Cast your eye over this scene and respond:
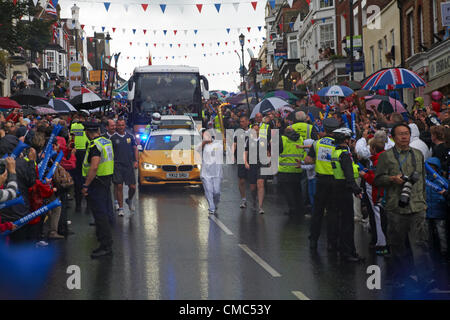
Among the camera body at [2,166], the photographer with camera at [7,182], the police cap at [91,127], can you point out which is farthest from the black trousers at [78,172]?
the camera body at [2,166]

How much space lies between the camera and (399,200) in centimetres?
780

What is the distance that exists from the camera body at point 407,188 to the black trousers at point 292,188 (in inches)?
256

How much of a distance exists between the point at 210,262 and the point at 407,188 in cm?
306

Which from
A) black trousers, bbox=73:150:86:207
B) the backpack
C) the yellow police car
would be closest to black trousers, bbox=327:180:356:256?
the backpack

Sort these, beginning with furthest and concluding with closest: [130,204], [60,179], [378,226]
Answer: [130,204]
[60,179]
[378,226]

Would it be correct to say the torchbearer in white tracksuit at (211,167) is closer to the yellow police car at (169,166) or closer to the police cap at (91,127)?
the yellow police car at (169,166)

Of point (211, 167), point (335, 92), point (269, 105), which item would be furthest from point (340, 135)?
point (269, 105)

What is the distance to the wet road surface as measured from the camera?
7789 millimetres

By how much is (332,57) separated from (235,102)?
25.8ft

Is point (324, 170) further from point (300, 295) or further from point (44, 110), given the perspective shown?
point (44, 110)

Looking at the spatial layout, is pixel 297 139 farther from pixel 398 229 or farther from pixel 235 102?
pixel 235 102

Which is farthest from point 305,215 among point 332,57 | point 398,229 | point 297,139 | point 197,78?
point 332,57

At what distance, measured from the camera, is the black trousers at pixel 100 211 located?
10.2 m

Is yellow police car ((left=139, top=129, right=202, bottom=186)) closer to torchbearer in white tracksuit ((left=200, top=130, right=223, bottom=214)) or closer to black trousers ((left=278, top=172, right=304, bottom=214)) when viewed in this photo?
torchbearer in white tracksuit ((left=200, top=130, right=223, bottom=214))
